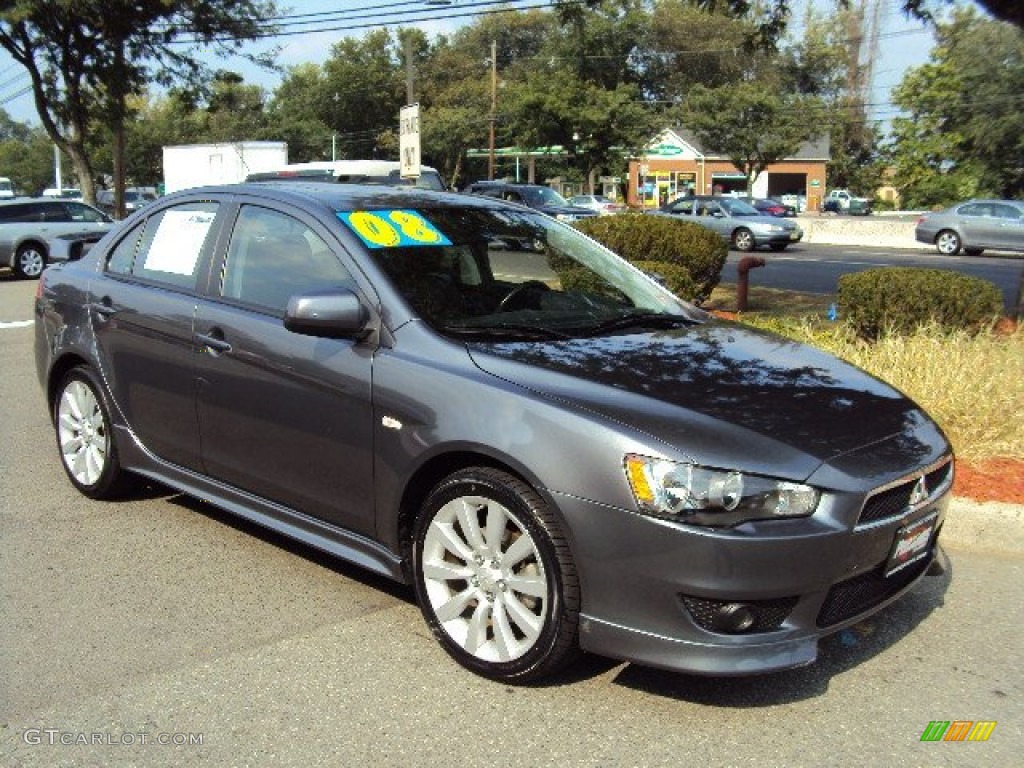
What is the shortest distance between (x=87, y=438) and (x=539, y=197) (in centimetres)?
2018

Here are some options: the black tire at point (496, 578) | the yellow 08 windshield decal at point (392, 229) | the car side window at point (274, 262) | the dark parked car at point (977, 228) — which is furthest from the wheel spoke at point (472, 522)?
the dark parked car at point (977, 228)

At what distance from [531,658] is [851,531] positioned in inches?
43.9

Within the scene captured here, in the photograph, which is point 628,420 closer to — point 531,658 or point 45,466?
point 531,658

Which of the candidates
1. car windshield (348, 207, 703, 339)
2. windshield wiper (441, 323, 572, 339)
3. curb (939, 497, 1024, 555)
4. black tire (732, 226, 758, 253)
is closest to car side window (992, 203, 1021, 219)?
black tire (732, 226, 758, 253)

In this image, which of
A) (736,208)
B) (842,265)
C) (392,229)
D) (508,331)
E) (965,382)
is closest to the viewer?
(508,331)

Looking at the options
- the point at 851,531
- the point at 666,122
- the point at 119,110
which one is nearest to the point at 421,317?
the point at 851,531

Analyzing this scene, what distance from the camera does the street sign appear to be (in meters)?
13.3

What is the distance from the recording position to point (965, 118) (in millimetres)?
43250

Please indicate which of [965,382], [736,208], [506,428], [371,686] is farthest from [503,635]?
[736,208]

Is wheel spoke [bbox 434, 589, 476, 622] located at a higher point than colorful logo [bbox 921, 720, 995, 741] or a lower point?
higher

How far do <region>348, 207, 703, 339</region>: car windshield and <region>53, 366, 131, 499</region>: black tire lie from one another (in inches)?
75.8

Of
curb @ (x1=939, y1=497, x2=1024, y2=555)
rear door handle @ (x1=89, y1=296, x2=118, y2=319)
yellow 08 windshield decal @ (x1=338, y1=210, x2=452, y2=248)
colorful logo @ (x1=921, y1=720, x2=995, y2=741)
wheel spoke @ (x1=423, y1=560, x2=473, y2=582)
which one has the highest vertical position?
yellow 08 windshield decal @ (x1=338, y1=210, x2=452, y2=248)

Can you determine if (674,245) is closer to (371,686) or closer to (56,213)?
(371,686)

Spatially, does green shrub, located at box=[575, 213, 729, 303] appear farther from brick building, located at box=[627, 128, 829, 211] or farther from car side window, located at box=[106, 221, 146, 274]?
brick building, located at box=[627, 128, 829, 211]
